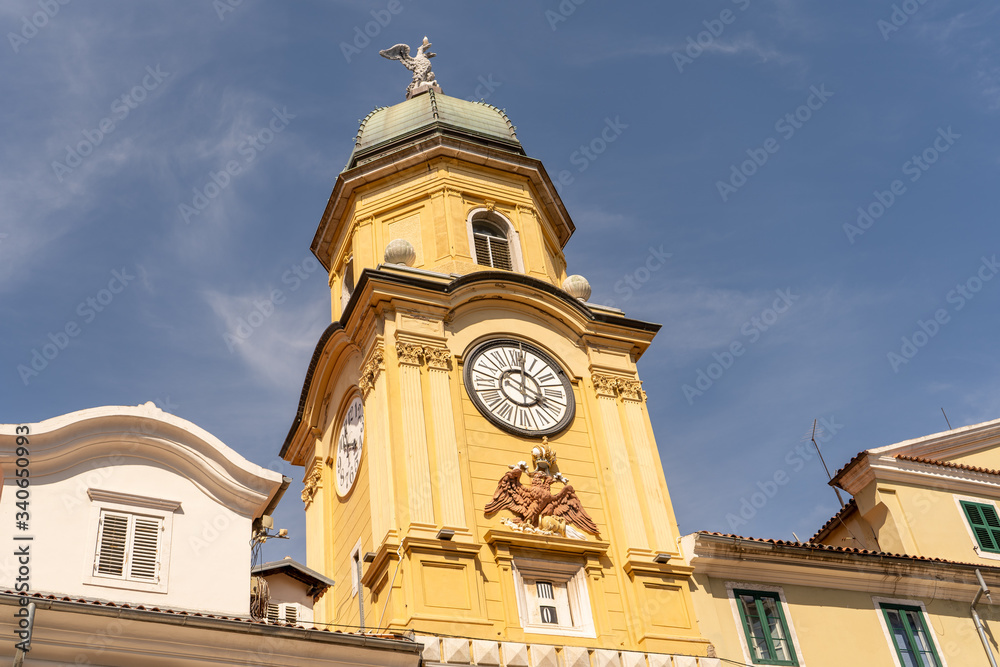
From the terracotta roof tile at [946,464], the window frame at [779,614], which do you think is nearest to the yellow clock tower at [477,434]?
the window frame at [779,614]

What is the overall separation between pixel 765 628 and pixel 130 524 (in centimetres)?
1287

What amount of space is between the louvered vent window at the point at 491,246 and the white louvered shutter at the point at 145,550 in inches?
492

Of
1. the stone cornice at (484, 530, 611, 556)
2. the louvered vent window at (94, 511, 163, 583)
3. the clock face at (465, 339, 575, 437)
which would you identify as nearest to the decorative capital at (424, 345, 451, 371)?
the clock face at (465, 339, 575, 437)

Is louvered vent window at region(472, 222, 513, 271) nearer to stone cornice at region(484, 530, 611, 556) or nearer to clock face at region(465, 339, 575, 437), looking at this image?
clock face at region(465, 339, 575, 437)

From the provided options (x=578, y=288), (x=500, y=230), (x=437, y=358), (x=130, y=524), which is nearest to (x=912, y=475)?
(x=578, y=288)

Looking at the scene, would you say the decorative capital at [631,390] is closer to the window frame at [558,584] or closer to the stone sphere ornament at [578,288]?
the stone sphere ornament at [578,288]

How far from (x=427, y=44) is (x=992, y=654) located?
2479 centimetres

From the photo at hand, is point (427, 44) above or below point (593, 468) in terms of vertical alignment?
above

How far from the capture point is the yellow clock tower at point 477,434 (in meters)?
22.0

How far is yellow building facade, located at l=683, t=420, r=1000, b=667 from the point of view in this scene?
77.3ft

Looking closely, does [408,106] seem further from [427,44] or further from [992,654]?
[992,654]

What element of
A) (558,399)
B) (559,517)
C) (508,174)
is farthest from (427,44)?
(559,517)

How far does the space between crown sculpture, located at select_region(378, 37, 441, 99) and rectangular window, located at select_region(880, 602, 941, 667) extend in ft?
67.2

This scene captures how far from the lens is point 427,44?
37.7 meters
